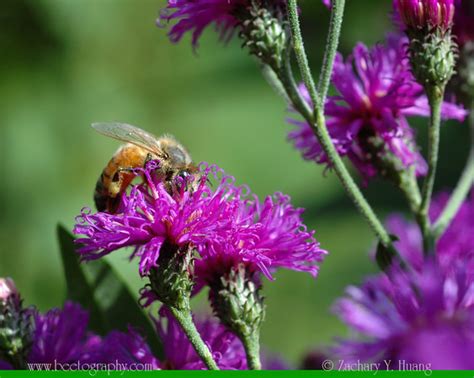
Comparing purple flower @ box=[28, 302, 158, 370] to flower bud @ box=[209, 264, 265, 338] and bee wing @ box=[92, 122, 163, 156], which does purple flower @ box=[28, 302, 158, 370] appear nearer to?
flower bud @ box=[209, 264, 265, 338]

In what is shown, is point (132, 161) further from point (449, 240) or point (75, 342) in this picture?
point (449, 240)

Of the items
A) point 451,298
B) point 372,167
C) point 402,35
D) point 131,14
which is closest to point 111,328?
point 372,167

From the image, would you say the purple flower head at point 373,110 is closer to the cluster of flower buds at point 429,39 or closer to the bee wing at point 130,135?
the cluster of flower buds at point 429,39

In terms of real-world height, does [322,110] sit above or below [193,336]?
above

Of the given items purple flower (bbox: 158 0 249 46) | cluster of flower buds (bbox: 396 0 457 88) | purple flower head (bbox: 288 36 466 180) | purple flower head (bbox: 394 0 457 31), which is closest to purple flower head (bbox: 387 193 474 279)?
purple flower head (bbox: 288 36 466 180)

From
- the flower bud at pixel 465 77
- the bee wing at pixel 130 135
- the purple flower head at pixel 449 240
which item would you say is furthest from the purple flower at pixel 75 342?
the flower bud at pixel 465 77

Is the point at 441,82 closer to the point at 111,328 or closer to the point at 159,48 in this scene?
the point at 111,328

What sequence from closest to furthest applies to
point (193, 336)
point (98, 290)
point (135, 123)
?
point (193, 336)
point (98, 290)
point (135, 123)

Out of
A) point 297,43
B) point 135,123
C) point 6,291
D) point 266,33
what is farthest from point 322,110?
point 135,123
